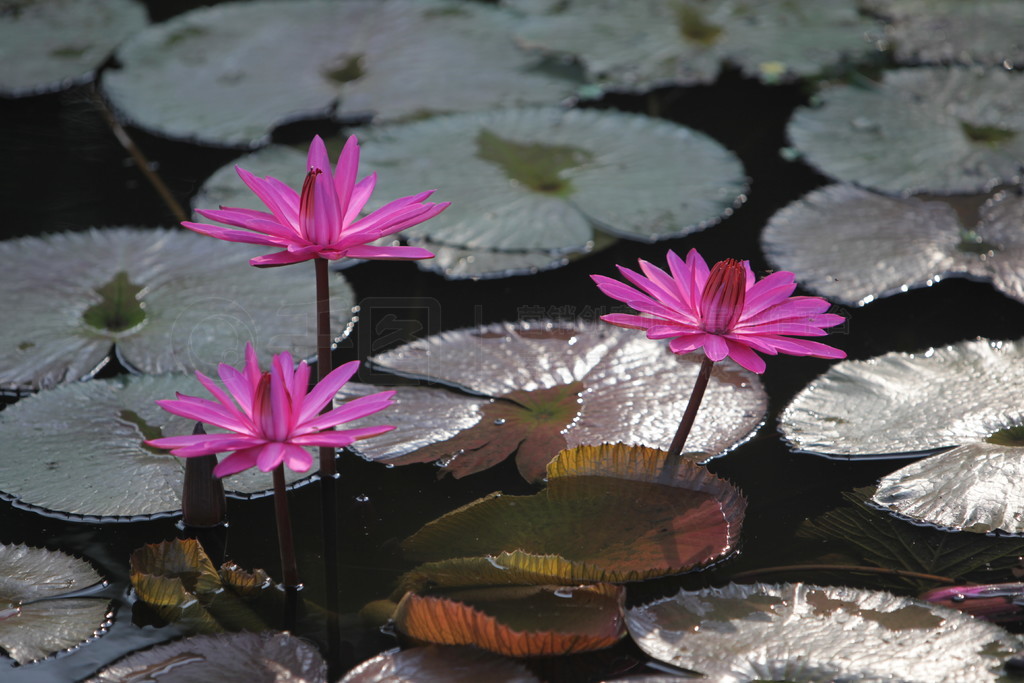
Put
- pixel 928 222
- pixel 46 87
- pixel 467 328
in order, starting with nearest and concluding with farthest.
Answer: pixel 467 328
pixel 928 222
pixel 46 87

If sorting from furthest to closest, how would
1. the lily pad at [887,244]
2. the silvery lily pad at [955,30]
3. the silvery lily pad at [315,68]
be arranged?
1. the silvery lily pad at [955,30]
2. the silvery lily pad at [315,68]
3. the lily pad at [887,244]

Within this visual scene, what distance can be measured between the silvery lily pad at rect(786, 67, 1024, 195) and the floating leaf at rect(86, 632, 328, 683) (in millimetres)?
1888

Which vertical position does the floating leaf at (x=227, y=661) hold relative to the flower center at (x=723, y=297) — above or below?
below

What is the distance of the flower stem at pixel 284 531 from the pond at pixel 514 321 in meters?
0.04

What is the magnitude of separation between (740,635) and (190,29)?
2937 millimetres

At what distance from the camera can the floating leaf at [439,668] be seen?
1235 millimetres

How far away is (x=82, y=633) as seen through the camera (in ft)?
4.43

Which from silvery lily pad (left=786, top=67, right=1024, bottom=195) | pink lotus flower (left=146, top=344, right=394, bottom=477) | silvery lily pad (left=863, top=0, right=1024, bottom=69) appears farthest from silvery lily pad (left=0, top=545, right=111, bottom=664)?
silvery lily pad (left=863, top=0, right=1024, bottom=69)

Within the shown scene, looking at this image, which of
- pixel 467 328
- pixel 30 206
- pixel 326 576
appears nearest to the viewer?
pixel 326 576

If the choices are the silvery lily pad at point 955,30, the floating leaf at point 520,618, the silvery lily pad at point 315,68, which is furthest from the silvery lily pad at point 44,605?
the silvery lily pad at point 955,30

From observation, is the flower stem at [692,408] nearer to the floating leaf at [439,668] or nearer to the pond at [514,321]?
the pond at [514,321]

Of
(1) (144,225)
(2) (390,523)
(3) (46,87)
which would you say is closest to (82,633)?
(2) (390,523)

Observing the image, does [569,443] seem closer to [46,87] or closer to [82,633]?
[82,633]

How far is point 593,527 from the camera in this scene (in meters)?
1.45
